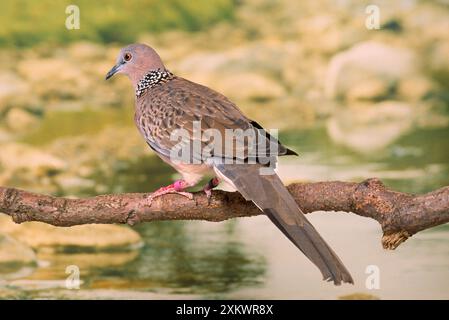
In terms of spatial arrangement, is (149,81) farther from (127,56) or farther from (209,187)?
(209,187)

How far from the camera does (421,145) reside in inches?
181

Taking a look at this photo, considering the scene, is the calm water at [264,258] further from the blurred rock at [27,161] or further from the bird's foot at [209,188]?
the bird's foot at [209,188]

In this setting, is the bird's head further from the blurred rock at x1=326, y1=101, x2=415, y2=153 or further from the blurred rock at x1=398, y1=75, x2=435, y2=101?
the blurred rock at x1=398, y1=75, x2=435, y2=101

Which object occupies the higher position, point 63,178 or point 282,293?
point 63,178

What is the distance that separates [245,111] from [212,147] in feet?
6.29

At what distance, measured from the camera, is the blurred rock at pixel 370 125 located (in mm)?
4598

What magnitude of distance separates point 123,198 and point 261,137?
1.77 feet

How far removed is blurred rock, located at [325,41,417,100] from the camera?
4.65 m

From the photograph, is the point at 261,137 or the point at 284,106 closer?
the point at 261,137

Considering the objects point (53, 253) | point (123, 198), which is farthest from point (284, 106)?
point (123, 198)

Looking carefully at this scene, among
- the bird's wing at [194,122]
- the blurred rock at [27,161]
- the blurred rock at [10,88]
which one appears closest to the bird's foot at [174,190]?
the bird's wing at [194,122]
